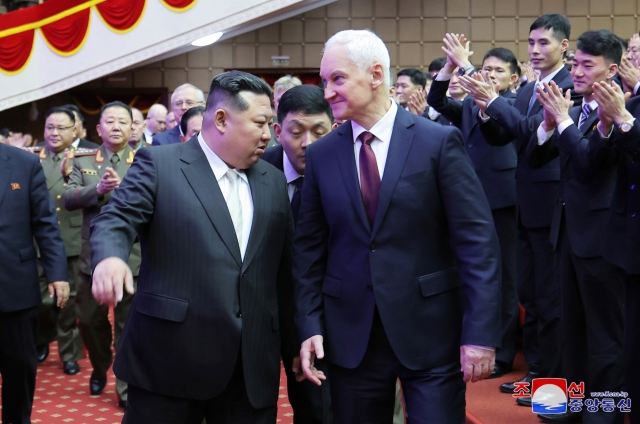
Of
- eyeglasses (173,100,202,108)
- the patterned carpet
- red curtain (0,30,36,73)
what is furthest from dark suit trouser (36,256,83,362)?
red curtain (0,30,36,73)

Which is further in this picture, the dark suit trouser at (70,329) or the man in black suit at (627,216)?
the dark suit trouser at (70,329)

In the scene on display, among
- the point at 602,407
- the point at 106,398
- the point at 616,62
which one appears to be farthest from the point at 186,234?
the point at 106,398

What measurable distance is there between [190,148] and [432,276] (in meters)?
0.84

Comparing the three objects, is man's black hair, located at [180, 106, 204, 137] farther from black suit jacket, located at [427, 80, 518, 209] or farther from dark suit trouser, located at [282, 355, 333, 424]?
dark suit trouser, located at [282, 355, 333, 424]

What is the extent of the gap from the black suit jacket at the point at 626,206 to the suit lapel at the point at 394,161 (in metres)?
0.96

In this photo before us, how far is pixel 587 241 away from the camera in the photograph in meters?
3.27

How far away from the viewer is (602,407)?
321 centimetres

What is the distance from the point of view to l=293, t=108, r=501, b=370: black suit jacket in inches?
86.4

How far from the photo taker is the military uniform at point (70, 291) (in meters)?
5.17

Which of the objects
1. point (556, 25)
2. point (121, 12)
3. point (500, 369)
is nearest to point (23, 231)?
point (500, 369)

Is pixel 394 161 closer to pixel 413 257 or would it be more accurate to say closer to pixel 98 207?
pixel 413 257

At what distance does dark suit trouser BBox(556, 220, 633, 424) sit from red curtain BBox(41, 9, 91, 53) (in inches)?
326

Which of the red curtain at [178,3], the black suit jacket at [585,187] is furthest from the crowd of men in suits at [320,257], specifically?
the red curtain at [178,3]

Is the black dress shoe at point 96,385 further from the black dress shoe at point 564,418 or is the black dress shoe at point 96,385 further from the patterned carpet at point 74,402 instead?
the black dress shoe at point 564,418
